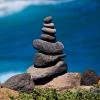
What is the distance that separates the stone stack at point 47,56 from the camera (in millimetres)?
34094

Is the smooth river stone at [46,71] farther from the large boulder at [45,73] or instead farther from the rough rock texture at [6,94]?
the rough rock texture at [6,94]

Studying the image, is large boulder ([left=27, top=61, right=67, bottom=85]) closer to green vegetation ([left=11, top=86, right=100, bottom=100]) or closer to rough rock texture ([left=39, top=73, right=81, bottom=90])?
rough rock texture ([left=39, top=73, right=81, bottom=90])

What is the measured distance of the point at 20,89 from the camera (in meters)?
30.7

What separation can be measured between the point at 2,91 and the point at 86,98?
27.7 ft

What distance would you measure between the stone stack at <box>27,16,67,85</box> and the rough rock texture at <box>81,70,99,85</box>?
199 centimetres

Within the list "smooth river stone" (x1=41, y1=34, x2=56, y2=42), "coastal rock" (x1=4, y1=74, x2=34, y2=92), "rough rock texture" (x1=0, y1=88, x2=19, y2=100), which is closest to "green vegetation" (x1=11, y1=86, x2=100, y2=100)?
"rough rock texture" (x1=0, y1=88, x2=19, y2=100)

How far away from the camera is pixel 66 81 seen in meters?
33.7

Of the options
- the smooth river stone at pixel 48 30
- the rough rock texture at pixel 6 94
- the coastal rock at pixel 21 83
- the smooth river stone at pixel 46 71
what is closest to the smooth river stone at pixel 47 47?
the smooth river stone at pixel 48 30

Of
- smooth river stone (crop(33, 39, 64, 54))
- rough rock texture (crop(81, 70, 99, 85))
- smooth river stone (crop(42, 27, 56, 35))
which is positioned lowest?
rough rock texture (crop(81, 70, 99, 85))

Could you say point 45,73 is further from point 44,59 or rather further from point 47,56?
point 47,56

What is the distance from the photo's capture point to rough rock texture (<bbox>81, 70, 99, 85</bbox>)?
32.9m

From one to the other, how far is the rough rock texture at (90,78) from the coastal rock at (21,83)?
3.54 meters

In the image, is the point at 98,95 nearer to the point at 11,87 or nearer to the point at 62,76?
the point at 11,87

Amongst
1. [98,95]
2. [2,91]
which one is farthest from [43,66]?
[98,95]
